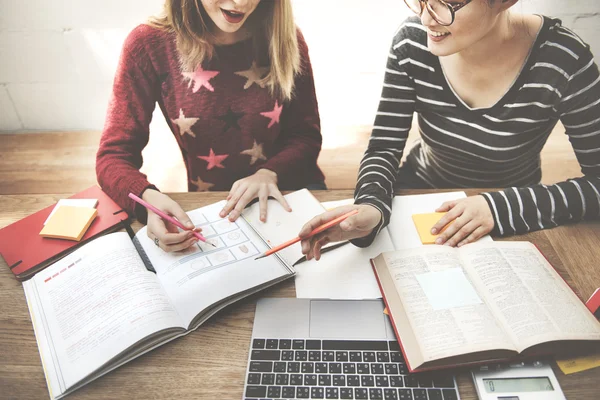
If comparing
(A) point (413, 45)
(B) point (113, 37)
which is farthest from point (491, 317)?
(B) point (113, 37)

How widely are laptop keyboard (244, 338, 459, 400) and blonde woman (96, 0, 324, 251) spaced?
368 millimetres

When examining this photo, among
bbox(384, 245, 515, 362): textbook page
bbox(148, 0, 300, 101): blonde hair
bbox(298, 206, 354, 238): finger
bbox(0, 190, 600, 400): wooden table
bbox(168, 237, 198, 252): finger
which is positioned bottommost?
bbox(0, 190, 600, 400): wooden table

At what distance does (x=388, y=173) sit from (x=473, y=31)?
349mm

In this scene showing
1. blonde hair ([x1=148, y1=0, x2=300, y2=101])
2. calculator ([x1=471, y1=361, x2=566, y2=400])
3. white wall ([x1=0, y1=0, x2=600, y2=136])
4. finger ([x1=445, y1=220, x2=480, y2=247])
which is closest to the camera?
calculator ([x1=471, y1=361, x2=566, y2=400])

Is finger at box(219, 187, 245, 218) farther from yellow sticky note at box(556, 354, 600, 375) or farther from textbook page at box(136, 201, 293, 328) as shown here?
yellow sticky note at box(556, 354, 600, 375)

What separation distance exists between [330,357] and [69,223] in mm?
615

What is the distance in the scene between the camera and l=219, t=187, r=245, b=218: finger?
96 centimetres

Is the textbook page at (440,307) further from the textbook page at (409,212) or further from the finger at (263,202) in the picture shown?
the finger at (263,202)

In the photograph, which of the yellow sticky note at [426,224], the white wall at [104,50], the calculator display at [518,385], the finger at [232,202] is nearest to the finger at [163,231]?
the finger at [232,202]

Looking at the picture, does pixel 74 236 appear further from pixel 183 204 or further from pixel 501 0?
pixel 501 0

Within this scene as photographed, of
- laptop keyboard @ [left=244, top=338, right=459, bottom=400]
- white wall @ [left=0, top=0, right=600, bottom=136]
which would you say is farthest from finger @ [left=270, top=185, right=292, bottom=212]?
white wall @ [left=0, top=0, right=600, bottom=136]

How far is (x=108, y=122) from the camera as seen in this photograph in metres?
1.12

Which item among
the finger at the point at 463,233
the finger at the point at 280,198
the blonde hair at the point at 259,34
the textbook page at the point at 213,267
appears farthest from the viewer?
the blonde hair at the point at 259,34

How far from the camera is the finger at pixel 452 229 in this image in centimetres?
87
